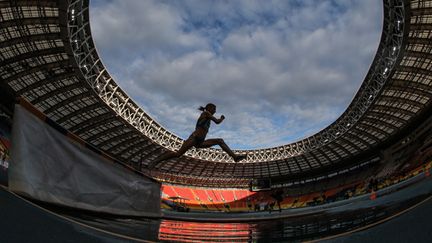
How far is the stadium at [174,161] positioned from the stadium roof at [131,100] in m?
0.15

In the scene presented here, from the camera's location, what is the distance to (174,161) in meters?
54.8

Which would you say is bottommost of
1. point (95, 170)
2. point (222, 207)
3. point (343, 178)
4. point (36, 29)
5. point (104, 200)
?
point (104, 200)

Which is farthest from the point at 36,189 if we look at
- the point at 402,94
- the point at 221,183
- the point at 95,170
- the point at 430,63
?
the point at 221,183

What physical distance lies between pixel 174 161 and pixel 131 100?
2094 cm

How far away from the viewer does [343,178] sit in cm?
5597

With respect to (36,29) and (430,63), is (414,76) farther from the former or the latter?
(36,29)

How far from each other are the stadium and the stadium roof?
15 cm

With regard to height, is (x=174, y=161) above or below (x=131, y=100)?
below

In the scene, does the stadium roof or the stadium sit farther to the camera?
the stadium roof

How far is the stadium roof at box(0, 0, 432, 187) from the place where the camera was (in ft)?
81.4

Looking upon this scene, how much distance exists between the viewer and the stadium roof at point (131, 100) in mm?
24812

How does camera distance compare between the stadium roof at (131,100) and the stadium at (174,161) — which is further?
the stadium roof at (131,100)

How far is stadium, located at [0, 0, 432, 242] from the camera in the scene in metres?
3.16

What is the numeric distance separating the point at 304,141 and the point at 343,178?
12459 mm
